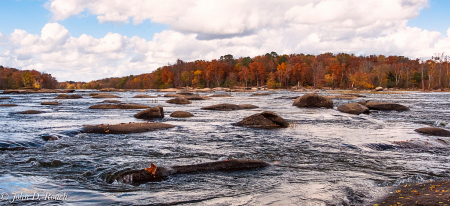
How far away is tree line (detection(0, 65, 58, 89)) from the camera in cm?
10919

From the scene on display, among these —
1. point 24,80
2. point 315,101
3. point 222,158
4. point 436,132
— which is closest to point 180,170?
point 222,158

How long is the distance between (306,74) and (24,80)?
387 ft

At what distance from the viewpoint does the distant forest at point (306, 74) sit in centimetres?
9228

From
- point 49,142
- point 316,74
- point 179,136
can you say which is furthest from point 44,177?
point 316,74

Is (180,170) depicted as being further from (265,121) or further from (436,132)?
(436,132)

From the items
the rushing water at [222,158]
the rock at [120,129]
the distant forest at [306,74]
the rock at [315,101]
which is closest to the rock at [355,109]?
the rock at [315,101]

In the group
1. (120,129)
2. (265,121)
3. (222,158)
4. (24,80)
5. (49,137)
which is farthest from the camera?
(24,80)

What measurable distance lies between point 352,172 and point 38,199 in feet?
22.8

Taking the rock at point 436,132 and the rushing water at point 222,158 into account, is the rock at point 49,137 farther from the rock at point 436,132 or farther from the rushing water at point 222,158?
the rock at point 436,132

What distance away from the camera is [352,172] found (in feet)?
23.9

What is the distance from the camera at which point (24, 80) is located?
12169 cm

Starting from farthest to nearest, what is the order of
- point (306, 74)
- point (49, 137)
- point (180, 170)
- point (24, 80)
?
point (24, 80) < point (306, 74) < point (49, 137) < point (180, 170)

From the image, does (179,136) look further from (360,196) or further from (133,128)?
(360,196)

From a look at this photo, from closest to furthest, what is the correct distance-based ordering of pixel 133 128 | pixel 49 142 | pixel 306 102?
pixel 49 142, pixel 133 128, pixel 306 102
